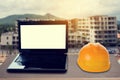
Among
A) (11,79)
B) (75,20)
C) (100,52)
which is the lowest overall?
(11,79)

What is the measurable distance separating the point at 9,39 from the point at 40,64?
88 centimetres

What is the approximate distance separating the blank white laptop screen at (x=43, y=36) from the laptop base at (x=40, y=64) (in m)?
0.07

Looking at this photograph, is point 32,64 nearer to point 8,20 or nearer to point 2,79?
point 2,79

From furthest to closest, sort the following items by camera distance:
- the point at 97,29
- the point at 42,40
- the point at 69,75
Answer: the point at 97,29
the point at 42,40
the point at 69,75

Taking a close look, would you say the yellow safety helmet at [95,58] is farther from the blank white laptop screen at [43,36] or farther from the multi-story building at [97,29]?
the multi-story building at [97,29]

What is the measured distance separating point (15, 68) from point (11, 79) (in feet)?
0.30

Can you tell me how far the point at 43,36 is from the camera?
1.46 meters

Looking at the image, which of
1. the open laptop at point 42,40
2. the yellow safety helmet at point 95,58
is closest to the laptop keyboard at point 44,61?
the open laptop at point 42,40

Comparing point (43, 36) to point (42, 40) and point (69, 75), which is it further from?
point (69, 75)

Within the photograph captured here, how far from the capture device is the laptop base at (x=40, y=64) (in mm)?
1161

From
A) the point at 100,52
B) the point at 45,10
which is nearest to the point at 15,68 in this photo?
the point at 100,52

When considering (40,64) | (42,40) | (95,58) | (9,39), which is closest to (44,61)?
(40,64)

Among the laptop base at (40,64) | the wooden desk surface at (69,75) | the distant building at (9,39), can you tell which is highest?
the distant building at (9,39)

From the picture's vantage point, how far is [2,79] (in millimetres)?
1087
